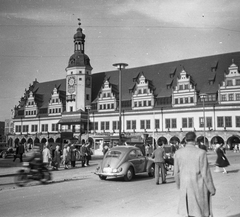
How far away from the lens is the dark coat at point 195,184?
15.9 feet

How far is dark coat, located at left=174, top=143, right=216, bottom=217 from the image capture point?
191 inches

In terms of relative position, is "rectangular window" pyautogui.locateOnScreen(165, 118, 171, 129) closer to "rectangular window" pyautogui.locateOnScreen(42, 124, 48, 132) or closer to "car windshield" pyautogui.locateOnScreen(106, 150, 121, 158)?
"rectangular window" pyautogui.locateOnScreen(42, 124, 48, 132)

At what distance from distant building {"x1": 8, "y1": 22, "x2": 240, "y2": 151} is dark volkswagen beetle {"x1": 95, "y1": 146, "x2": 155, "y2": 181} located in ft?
93.2

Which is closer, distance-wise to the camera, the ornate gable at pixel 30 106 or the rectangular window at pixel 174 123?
the rectangular window at pixel 174 123

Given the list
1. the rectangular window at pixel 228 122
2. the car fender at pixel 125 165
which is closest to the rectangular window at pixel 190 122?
the rectangular window at pixel 228 122

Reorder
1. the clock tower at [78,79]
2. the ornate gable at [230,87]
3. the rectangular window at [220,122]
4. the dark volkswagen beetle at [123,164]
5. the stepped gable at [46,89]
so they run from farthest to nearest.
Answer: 1. the stepped gable at [46,89]
2. the clock tower at [78,79]
3. the rectangular window at [220,122]
4. the ornate gable at [230,87]
5. the dark volkswagen beetle at [123,164]

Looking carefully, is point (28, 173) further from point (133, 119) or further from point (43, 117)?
point (43, 117)

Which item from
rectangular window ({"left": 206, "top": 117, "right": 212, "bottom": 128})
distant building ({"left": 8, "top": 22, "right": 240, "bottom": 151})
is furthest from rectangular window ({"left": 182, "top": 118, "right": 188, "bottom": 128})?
rectangular window ({"left": 206, "top": 117, "right": 212, "bottom": 128})

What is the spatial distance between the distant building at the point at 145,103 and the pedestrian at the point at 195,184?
3826 cm

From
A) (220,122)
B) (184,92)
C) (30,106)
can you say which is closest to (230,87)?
(220,122)

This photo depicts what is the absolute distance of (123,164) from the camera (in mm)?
14227

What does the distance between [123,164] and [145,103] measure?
166 ft

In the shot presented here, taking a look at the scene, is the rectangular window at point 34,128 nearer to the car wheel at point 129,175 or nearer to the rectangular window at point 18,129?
the rectangular window at point 18,129

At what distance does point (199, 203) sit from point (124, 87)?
65924 mm
